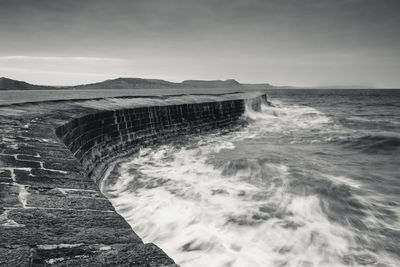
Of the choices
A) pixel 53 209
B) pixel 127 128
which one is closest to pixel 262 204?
pixel 53 209

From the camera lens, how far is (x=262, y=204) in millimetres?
5555

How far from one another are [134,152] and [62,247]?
8.05 meters

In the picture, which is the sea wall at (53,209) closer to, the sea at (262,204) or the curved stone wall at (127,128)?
the curved stone wall at (127,128)

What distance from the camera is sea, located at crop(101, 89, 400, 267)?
402 centimetres

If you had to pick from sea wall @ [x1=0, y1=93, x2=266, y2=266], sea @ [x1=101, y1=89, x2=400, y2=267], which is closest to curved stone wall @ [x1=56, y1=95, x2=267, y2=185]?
sea wall @ [x1=0, y1=93, x2=266, y2=266]

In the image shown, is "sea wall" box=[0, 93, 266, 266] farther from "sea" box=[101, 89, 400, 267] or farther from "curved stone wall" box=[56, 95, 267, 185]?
"sea" box=[101, 89, 400, 267]

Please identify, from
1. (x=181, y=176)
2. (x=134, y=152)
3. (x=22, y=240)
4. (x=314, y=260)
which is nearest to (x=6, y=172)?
(x=22, y=240)

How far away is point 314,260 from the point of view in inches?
151

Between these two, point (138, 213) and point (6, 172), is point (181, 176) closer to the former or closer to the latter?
point (138, 213)

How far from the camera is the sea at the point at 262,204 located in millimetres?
4016

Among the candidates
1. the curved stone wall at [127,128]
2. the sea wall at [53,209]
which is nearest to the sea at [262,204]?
the curved stone wall at [127,128]

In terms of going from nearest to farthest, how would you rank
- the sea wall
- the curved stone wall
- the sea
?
the sea wall → the sea → the curved stone wall

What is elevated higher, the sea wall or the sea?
the sea wall

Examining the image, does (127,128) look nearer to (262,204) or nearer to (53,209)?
(262,204)
